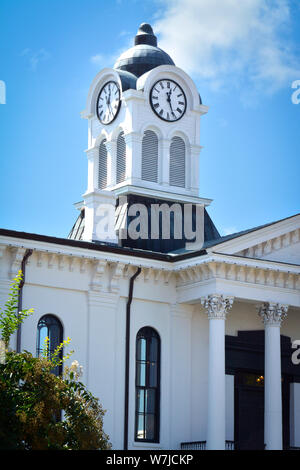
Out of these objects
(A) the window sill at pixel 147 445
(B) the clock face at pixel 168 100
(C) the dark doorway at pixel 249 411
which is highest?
(B) the clock face at pixel 168 100

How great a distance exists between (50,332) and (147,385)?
3.52 m

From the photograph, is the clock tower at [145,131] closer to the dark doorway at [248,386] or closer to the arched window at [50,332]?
the dark doorway at [248,386]

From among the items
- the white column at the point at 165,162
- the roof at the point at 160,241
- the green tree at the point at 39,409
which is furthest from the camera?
the white column at the point at 165,162

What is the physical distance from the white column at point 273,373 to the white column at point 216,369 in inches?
67.2

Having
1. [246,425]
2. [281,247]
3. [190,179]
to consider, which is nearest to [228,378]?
[246,425]

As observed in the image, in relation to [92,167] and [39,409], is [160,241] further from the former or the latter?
[39,409]

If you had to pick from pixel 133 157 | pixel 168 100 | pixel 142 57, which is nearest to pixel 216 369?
pixel 133 157

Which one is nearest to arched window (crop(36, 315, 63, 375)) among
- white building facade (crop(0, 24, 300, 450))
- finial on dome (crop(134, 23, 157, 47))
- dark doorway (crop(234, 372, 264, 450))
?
white building facade (crop(0, 24, 300, 450))

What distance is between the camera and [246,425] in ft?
113

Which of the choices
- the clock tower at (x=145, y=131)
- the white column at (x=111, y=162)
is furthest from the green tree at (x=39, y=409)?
the white column at (x=111, y=162)

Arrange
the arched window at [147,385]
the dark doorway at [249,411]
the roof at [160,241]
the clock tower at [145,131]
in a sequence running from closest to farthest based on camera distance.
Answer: the arched window at [147,385]
the dark doorway at [249,411]
the roof at [160,241]
the clock tower at [145,131]

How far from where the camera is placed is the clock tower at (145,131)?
125ft
